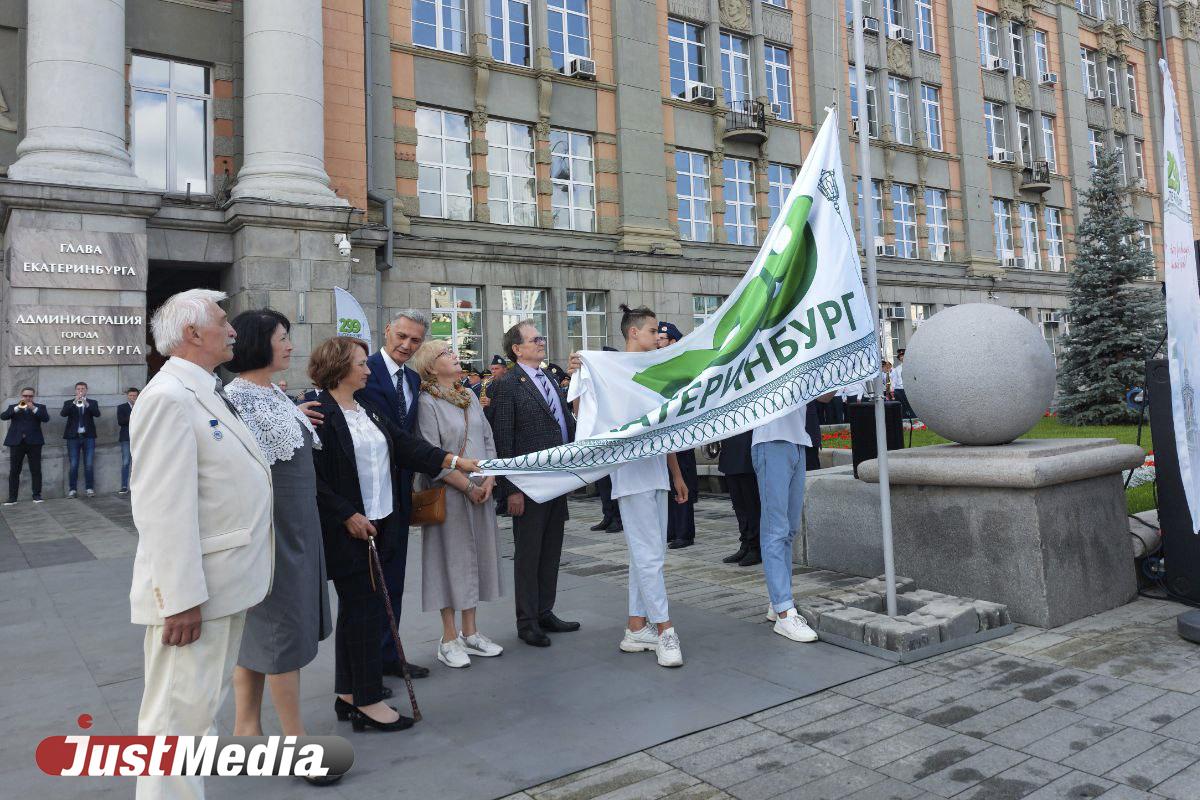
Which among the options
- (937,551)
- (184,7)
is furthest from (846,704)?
(184,7)

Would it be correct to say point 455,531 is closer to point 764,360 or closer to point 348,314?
point 764,360

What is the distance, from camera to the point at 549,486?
498 cm

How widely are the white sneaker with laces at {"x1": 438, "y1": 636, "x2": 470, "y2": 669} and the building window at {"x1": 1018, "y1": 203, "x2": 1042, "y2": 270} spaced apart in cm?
3644

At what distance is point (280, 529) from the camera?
3.43 m

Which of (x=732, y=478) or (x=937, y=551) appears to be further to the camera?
(x=732, y=478)

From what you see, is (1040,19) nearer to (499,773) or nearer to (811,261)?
(811,261)

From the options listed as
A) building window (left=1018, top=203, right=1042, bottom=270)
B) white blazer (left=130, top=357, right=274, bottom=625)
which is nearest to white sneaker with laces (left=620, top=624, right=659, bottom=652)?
white blazer (left=130, top=357, right=274, bottom=625)

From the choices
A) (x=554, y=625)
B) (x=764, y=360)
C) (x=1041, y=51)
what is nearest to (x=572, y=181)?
(x=764, y=360)

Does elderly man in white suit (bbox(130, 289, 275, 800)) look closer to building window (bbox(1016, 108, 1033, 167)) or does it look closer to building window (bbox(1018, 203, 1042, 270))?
building window (bbox(1018, 203, 1042, 270))

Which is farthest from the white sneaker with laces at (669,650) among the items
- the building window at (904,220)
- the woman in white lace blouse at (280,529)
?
the building window at (904,220)

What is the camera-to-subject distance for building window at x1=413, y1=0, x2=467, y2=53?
2059cm

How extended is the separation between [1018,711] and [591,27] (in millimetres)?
23019

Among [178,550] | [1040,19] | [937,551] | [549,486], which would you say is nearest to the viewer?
[178,550]

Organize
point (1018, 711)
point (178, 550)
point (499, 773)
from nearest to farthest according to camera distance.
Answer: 1. point (178, 550)
2. point (499, 773)
3. point (1018, 711)
